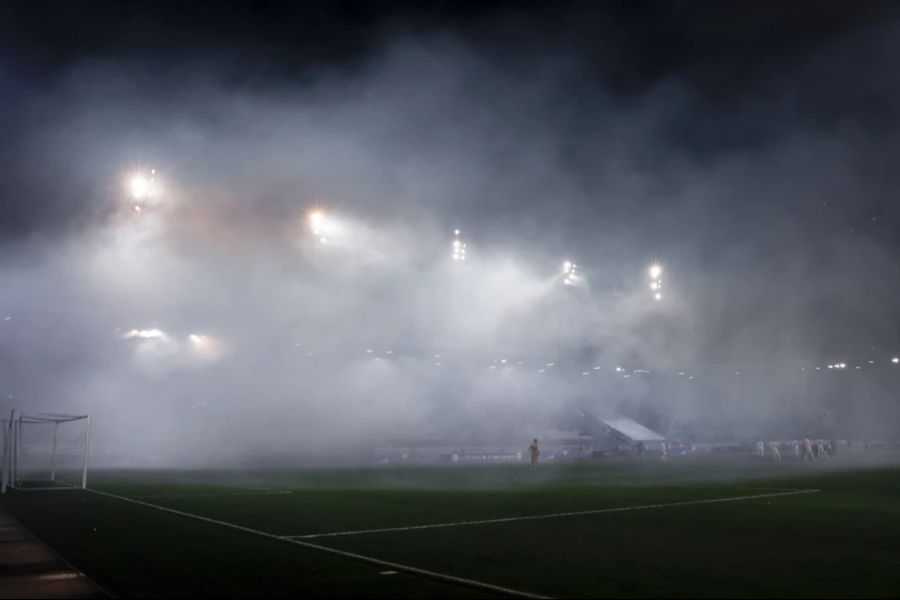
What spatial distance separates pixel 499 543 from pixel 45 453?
39.5 metres

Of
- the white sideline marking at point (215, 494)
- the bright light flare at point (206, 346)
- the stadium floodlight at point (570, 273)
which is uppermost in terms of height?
the stadium floodlight at point (570, 273)

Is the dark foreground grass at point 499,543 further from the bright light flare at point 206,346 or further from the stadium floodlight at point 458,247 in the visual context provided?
the bright light flare at point 206,346

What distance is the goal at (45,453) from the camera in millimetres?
21562

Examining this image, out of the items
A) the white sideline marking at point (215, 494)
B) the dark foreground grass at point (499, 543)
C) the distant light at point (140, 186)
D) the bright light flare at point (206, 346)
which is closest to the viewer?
the dark foreground grass at point (499, 543)

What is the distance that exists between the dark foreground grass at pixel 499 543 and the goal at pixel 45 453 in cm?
442

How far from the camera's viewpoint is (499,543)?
9219 mm

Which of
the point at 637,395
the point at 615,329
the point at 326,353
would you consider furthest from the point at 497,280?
the point at 637,395

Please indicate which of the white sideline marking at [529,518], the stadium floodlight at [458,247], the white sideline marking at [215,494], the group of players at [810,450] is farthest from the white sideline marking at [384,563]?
the group of players at [810,450]

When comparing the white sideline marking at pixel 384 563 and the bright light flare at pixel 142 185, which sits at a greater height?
the bright light flare at pixel 142 185

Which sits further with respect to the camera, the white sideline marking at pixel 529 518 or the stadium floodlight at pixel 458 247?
the stadium floodlight at pixel 458 247

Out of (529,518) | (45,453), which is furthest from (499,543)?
(45,453)

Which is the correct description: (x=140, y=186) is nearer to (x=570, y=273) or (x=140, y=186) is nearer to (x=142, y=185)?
(x=142, y=185)

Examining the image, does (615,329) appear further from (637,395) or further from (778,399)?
(778,399)

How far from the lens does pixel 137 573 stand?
7.38m
